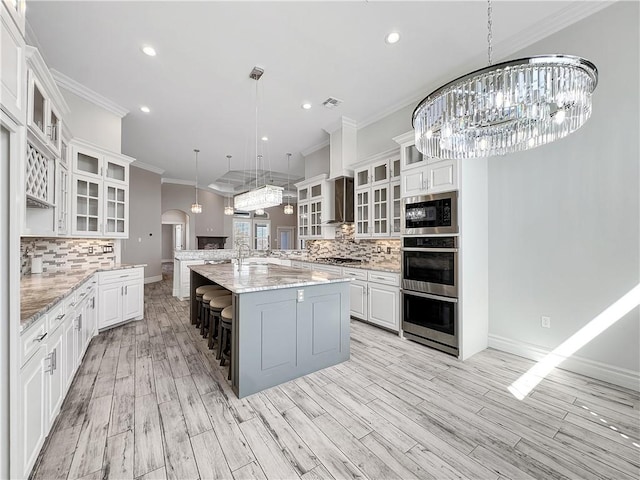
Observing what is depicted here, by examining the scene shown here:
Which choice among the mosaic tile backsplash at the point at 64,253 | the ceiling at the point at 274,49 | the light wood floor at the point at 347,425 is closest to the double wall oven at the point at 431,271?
the light wood floor at the point at 347,425

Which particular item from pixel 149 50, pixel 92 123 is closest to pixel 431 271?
pixel 149 50

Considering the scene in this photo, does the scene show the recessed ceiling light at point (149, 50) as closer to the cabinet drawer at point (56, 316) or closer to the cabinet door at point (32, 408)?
the cabinet drawer at point (56, 316)

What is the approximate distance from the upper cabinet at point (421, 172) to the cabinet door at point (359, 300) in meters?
1.53

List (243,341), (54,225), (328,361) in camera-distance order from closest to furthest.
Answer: (243,341) < (328,361) < (54,225)

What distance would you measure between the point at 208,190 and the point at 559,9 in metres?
10.7

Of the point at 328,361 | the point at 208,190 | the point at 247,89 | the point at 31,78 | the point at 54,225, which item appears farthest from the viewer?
the point at 208,190

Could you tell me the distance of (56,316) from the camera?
1.81 m

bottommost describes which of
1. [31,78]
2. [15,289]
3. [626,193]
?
[15,289]

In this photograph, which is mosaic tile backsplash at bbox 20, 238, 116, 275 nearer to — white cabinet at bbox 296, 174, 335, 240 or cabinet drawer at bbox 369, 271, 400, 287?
white cabinet at bbox 296, 174, 335, 240

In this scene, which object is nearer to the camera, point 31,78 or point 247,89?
point 31,78

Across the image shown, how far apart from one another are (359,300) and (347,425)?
2.34m

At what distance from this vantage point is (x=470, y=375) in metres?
Result: 2.58

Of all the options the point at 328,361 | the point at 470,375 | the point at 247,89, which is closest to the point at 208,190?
the point at 247,89

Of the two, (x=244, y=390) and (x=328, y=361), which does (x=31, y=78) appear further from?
(x=328, y=361)
